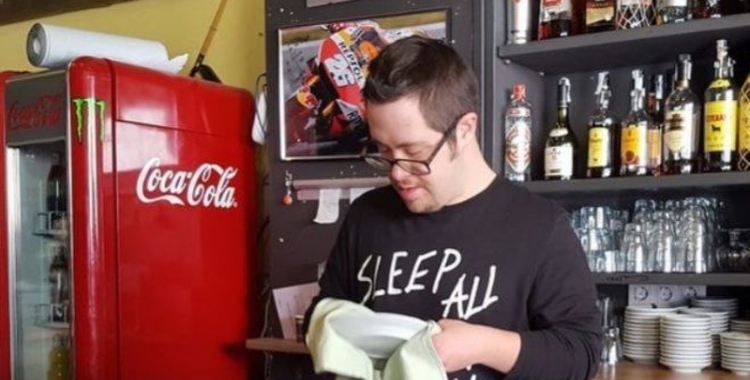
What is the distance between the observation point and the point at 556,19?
1.93m

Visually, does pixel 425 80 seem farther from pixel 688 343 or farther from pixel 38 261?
pixel 38 261

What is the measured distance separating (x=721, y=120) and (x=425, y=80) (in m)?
0.91

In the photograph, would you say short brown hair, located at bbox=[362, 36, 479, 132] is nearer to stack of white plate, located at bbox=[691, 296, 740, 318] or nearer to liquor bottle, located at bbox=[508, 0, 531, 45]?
liquor bottle, located at bbox=[508, 0, 531, 45]

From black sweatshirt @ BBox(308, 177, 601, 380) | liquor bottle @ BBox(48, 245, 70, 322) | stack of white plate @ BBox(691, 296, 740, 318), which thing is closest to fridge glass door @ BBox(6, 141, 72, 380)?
liquor bottle @ BBox(48, 245, 70, 322)

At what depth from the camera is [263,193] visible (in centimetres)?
253

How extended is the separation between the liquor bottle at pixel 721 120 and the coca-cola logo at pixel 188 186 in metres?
1.26

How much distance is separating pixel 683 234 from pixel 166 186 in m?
1.27

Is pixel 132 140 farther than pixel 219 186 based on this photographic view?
No

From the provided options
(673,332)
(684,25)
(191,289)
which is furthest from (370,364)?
(191,289)

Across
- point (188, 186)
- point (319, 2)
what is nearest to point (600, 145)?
point (319, 2)

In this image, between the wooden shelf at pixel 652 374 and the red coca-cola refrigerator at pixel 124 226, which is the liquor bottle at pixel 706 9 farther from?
the red coca-cola refrigerator at pixel 124 226

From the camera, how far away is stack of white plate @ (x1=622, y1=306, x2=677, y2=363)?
187 cm

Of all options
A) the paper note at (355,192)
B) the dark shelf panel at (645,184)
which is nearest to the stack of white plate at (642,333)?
the dark shelf panel at (645,184)

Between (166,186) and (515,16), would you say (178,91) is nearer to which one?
(166,186)
